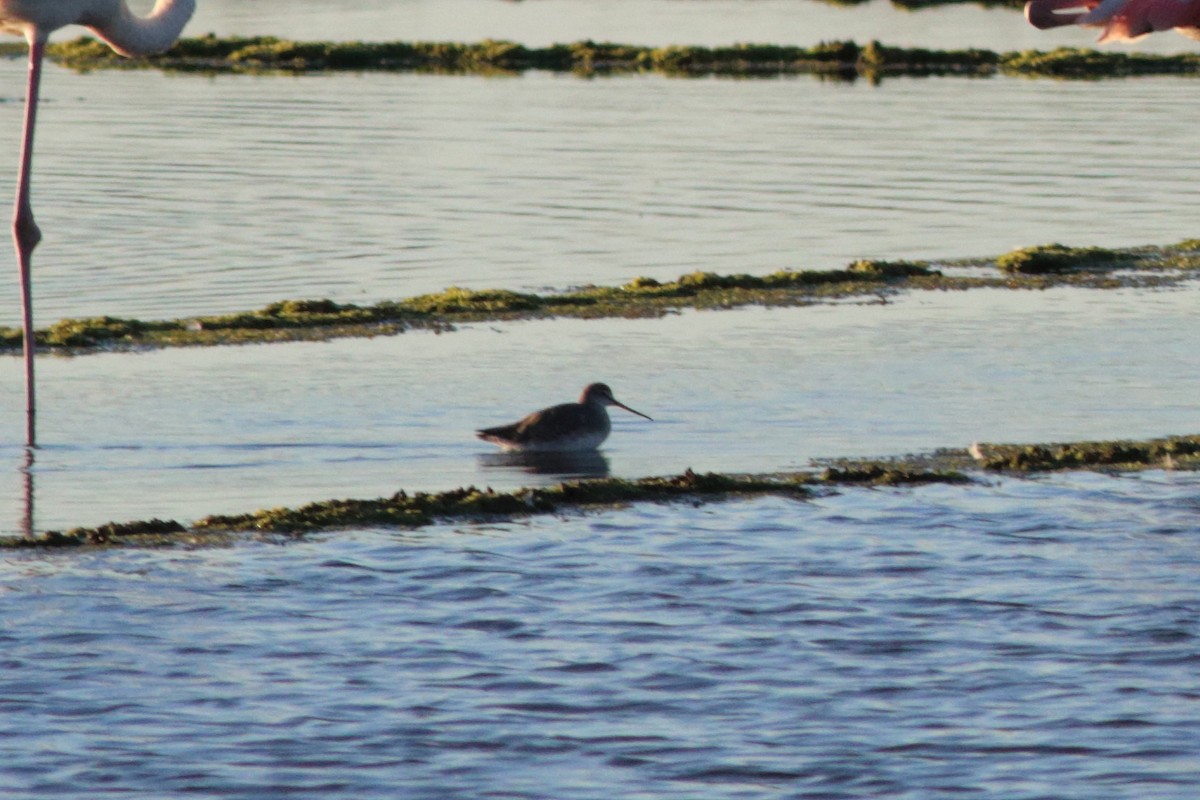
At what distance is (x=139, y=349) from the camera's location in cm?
1378

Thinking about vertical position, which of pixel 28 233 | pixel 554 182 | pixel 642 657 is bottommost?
pixel 642 657

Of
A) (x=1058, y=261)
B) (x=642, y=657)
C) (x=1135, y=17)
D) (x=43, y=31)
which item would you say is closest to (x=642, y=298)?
(x=1058, y=261)

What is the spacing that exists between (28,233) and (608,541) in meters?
5.43

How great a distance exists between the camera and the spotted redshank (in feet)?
35.8

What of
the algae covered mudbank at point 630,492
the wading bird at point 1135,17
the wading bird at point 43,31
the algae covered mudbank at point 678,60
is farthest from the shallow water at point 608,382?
the algae covered mudbank at point 678,60

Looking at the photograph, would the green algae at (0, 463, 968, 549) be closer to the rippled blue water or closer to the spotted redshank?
the rippled blue water

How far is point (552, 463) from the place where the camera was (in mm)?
10938

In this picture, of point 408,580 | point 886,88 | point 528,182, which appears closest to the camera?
point 408,580

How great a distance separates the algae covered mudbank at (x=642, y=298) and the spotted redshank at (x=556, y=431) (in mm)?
3611

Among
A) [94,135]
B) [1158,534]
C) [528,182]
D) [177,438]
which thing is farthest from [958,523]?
[94,135]

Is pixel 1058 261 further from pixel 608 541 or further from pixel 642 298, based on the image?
pixel 608 541

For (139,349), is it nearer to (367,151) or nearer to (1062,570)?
(1062,570)

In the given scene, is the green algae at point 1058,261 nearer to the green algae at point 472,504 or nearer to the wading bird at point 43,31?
the wading bird at point 43,31

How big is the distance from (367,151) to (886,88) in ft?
45.2
